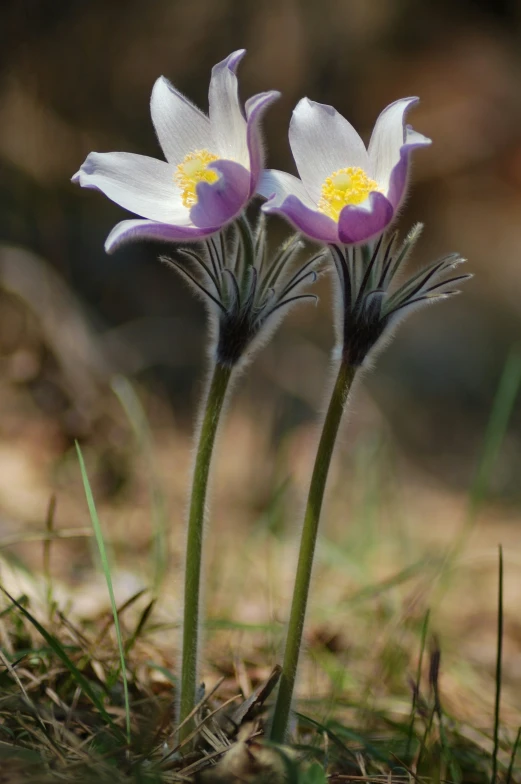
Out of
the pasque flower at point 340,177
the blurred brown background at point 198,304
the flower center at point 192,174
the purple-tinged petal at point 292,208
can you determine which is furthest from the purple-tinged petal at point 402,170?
the blurred brown background at point 198,304

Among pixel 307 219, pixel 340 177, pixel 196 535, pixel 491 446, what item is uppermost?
pixel 340 177

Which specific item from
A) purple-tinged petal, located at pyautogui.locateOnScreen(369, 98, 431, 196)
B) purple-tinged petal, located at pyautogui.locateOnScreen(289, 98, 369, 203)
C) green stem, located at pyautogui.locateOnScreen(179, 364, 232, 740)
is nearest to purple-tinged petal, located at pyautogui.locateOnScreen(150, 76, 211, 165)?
purple-tinged petal, located at pyautogui.locateOnScreen(289, 98, 369, 203)

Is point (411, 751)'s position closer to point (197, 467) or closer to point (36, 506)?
point (197, 467)

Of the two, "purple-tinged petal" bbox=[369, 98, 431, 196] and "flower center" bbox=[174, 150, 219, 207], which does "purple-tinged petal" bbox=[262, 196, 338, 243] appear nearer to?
"purple-tinged petal" bbox=[369, 98, 431, 196]

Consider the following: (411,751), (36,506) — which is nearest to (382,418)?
(36,506)

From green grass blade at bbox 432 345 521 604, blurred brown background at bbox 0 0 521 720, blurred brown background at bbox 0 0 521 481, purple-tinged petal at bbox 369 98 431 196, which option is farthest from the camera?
blurred brown background at bbox 0 0 521 481

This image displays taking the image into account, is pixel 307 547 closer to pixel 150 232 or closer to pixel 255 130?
pixel 150 232

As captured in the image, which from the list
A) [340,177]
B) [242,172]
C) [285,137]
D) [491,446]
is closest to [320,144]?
[340,177]
